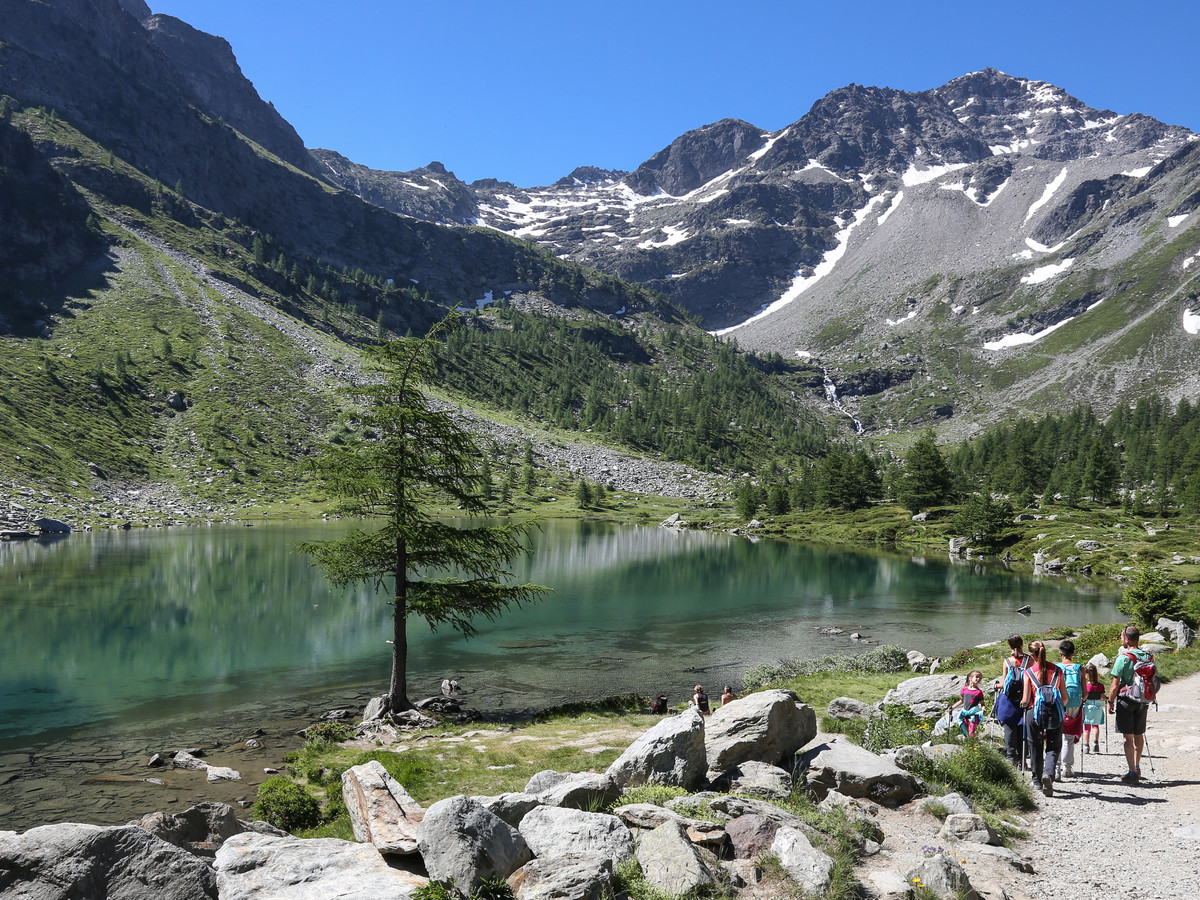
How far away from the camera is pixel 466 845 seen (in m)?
9.02

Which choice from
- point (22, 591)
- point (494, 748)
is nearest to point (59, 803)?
point (494, 748)

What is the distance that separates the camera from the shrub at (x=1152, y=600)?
134ft

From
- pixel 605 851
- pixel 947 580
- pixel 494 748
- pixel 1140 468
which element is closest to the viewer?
pixel 605 851

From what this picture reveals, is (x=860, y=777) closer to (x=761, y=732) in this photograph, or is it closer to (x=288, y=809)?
(x=761, y=732)

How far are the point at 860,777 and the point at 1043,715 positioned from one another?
4.67m

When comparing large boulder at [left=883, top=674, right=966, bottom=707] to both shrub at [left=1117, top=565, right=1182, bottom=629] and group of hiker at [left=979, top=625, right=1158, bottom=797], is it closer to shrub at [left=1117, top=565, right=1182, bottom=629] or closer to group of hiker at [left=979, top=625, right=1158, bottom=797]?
group of hiker at [left=979, top=625, right=1158, bottom=797]

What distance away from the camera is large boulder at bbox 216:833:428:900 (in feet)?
27.9

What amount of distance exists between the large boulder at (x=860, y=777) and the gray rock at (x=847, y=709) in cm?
1039

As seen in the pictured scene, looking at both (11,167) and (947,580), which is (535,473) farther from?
(11,167)

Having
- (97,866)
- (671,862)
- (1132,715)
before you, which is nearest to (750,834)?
(671,862)

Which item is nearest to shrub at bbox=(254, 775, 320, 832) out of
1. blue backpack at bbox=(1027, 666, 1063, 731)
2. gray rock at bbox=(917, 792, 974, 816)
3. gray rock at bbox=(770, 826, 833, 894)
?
gray rock at bbox=(770, 826, 833, 894)

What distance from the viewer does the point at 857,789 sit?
13734 millimetres

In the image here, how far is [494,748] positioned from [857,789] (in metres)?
12.6

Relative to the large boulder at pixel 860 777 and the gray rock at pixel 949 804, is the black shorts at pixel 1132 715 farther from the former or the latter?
the large boulder at pixel 860 777
